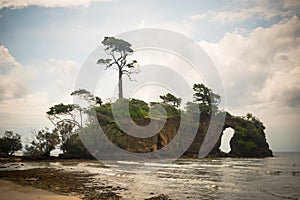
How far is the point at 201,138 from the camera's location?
2456 inches

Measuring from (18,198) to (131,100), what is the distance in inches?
1836

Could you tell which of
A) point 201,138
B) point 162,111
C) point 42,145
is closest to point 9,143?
point 42,145

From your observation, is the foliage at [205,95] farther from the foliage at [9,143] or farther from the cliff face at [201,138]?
the foliage at [9,143]

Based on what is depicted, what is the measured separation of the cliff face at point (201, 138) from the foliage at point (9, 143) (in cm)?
1302

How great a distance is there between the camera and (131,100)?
185 feet

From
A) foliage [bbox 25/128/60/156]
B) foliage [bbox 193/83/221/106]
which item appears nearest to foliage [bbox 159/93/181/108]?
foliage [bbox 193/83/221/106]

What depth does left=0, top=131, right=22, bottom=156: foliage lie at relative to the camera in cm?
3884

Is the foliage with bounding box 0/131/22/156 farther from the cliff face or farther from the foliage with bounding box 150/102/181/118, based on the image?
the foliage with bounding box 150/102/181/118

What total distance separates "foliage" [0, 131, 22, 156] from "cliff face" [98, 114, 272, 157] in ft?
42.7

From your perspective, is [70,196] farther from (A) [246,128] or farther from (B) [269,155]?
(B) [269,155]

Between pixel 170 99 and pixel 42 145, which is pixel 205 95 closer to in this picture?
pixel 170 99

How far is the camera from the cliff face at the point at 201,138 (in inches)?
1789

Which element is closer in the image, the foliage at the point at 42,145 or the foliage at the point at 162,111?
the foliage at the point at 42,145

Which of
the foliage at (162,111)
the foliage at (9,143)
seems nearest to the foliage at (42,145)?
the foliage at (9,143)
